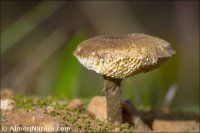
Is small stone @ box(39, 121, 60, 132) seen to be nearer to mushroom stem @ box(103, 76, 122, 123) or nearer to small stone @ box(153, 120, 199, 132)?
mushroom stem @ box(103, 76, 122, 123)

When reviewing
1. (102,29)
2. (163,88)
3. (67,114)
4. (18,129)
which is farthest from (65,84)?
(102,29)

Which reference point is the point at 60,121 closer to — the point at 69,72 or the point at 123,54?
the point at 123,54

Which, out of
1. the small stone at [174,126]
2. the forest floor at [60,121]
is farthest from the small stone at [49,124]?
the small stone at [174,126]

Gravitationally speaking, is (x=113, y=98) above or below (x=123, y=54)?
below

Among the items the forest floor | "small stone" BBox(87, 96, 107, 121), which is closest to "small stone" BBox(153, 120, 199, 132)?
the forest floor

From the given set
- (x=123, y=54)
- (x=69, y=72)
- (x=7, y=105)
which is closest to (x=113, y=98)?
(x=123, y=54)

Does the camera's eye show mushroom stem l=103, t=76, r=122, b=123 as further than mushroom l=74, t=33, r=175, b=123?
Yes

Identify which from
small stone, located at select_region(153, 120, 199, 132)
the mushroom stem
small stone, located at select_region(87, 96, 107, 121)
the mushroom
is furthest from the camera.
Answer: small stone, located at select_region(153, 120, 199, 132)
